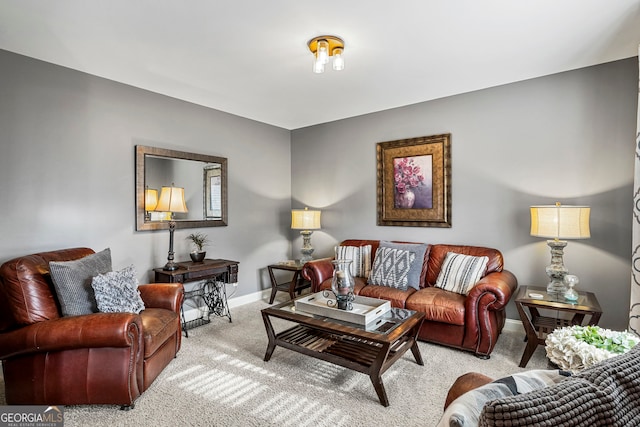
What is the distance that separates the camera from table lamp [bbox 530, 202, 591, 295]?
2.61 metres

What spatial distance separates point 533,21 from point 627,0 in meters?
0.49

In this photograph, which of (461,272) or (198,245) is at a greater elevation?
(198,245)

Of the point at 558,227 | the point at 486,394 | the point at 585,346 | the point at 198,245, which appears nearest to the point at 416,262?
the point at 558,227

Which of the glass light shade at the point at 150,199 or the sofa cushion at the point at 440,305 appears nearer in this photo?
the sofa cushion at the point at 440,305

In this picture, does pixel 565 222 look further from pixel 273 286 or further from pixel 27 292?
pixel 27 292

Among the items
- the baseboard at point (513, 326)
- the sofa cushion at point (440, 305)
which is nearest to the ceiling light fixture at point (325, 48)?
the sofa cushion at point (440, 305)

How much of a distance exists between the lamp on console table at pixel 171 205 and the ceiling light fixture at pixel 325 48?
1964 millimetres

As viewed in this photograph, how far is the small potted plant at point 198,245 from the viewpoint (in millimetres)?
3615

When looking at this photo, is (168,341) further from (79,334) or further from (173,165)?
(173,165)

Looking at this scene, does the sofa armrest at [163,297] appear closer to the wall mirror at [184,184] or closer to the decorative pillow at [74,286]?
the decorative pillow at [74,286]

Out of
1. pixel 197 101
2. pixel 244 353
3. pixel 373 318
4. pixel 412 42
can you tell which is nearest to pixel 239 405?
pixel 244 353

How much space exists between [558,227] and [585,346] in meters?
1.61

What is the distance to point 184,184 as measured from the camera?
3791 mm

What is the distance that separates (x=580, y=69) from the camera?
9.90 ft
